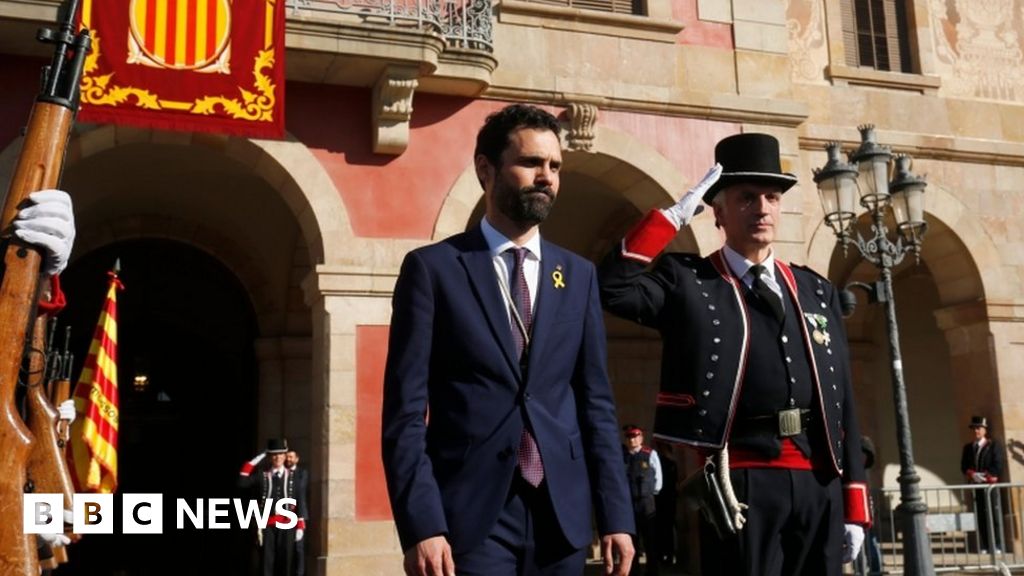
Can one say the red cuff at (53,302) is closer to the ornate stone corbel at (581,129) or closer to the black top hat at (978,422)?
the ornate stone corbel at (581,129)

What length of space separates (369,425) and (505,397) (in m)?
7.80

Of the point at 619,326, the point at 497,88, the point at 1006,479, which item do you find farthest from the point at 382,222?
the point at 1006,479

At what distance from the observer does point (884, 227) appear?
995 cm

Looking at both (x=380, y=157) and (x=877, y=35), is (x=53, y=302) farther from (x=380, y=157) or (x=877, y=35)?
(x=877, y=35)

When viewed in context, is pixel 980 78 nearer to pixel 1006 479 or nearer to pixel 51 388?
pixel 1006 479

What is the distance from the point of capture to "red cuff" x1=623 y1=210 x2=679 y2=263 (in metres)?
3.86

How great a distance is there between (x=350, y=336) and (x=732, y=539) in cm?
768

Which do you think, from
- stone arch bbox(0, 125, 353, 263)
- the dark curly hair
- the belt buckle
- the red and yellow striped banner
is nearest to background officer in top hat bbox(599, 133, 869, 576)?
the belt buckle

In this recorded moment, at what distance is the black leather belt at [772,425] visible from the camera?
3.80m

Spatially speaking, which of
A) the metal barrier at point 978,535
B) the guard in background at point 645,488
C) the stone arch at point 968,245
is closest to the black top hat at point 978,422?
the metal barrier at point 978,535

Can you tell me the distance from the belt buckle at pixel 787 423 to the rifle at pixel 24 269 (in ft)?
8.00

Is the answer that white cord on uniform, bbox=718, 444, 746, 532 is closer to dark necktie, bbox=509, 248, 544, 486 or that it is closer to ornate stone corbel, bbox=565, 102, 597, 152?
dark necktie, bbox=509, 248, 544, 486

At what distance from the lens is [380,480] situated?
10.8 metres

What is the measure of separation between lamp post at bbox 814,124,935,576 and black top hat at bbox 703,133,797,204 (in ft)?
19.7
